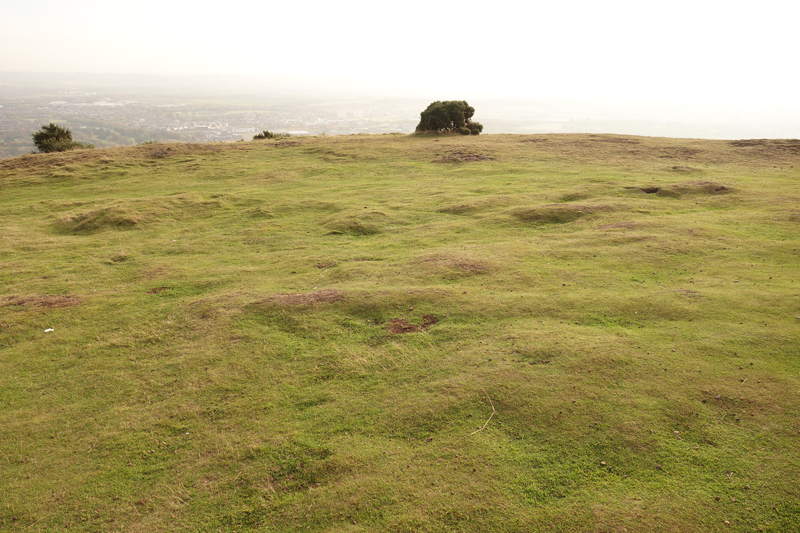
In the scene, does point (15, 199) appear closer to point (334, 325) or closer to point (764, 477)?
point (334, 325)

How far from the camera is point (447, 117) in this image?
179 ft

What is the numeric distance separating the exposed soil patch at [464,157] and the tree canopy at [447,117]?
13.7 m

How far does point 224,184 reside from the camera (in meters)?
35.3

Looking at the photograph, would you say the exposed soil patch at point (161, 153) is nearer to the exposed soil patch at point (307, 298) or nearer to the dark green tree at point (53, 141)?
the dark green tree at point (53, 141)

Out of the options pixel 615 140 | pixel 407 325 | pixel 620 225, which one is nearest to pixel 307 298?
pixel 407 325

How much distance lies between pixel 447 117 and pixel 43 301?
47.6 metres

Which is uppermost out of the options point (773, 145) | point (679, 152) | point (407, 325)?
point (773, 145)

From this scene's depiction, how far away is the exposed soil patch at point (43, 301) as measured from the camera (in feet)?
52.0

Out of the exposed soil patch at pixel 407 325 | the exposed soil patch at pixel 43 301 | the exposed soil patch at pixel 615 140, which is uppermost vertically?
the exposed soil patch at pixel 615 140

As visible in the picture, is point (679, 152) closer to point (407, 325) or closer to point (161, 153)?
point (407, 325)

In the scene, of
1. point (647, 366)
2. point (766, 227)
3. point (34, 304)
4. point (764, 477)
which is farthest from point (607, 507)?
point (766, 227)

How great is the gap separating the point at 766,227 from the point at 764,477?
770 inches

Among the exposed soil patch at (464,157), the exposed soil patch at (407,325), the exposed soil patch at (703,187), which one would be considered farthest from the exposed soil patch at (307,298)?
the exposed soil patch at (464,157)

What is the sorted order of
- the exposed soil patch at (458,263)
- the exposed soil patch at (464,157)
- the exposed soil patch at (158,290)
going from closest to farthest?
1. the exposed soil patch at (158,290)
2. the exposed soil patch at (458,263)
3. the exposed soil patch at (464,157)
